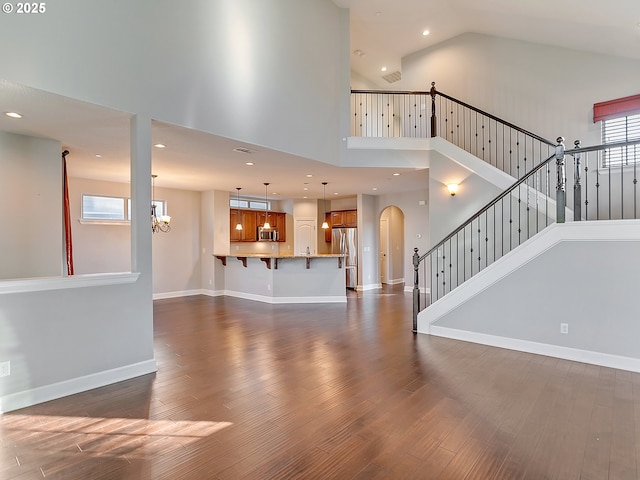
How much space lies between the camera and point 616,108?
5188 mm

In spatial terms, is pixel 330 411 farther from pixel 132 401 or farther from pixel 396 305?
pixel 396 305

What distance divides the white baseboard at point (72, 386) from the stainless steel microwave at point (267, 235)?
7.09 metres

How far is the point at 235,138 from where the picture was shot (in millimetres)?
4461

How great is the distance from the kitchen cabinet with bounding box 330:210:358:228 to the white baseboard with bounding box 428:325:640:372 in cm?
579

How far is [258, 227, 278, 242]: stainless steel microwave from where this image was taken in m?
10.6

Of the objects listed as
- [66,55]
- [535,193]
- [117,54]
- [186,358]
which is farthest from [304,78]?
[186,358]

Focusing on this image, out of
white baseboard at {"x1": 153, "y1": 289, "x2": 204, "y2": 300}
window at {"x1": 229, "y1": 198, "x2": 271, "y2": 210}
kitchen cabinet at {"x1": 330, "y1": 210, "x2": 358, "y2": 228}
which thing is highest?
window at {"x1": 229, "y1": 198, "x2": 271, "y2": 210}

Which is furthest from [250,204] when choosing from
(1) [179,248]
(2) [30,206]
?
(2) [30,206]

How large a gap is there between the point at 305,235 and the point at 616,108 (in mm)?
8171

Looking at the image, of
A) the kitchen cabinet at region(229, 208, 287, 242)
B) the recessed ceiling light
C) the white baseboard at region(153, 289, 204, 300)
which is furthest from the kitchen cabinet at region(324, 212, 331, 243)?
the recessed ceiling light

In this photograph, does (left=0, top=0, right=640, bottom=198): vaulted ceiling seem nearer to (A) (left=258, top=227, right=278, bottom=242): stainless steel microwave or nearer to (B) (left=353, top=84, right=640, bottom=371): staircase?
(B) (left=353, top=84, right=640, bottom=371): staircase

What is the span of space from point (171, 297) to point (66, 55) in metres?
6.61

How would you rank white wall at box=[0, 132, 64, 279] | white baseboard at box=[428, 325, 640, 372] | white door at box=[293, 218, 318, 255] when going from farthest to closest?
white door at box=[293, 218, 318, 255]
white wall at box=[0, 132, 64, 279]
white baseboard at box=[428, 325, 640, 372]

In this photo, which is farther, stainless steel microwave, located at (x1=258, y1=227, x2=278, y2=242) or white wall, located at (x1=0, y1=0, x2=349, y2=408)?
stainless steel microwave, located at (x1=258, y1=227, x2=278, y2=242)
